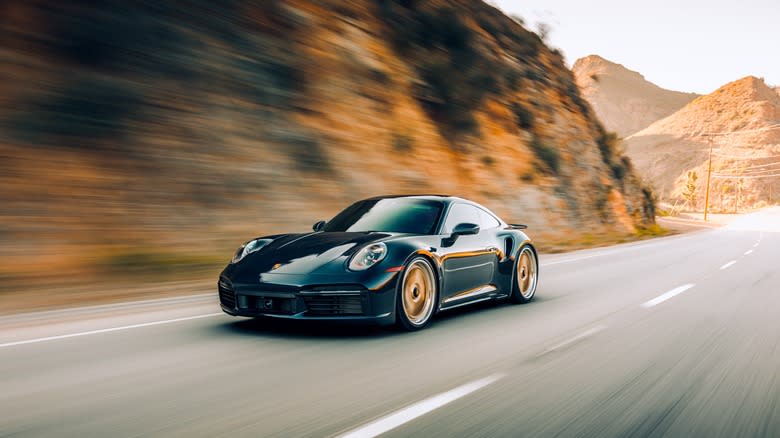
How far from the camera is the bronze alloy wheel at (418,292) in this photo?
263 inches

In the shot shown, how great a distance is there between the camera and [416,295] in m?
6.86

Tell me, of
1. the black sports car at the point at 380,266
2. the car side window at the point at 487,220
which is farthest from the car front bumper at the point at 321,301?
the car side window at the point at 487,220

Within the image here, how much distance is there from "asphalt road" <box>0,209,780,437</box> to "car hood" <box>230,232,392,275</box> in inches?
22.7

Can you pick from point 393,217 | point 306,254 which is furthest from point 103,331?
point 393,217

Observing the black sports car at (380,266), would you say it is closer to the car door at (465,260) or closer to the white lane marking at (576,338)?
the car door at (465,260)

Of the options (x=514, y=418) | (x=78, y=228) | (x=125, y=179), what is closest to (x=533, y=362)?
(x=514, y=418)

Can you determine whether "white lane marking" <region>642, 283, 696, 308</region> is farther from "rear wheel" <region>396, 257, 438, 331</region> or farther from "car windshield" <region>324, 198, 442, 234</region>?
"rear wheel" <region>396, 257, 438, 331</region>

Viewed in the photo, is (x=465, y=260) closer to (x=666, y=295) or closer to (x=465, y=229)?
(x=465, y=229)

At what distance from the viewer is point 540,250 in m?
20.1

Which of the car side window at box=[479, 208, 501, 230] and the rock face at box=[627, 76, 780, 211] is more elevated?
the rock face at box=[627, 76, 780, 211]

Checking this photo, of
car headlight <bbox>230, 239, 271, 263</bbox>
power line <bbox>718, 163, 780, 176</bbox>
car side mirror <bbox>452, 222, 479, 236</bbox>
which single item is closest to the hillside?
car headlight <bbox>230, 239, 271, 263</bbox>

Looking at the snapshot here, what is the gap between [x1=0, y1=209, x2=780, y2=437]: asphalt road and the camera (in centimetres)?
405

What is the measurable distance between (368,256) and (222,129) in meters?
9.21

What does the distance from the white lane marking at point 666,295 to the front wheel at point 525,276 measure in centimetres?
133
